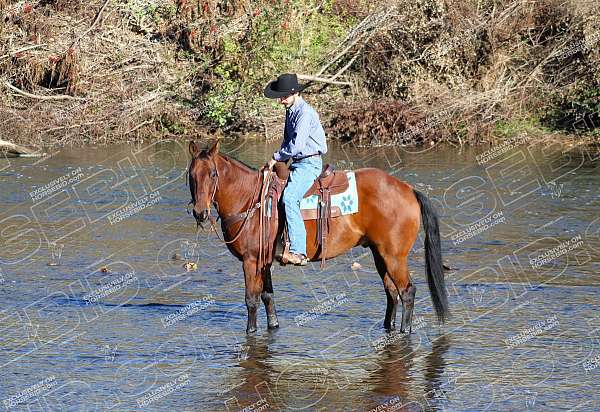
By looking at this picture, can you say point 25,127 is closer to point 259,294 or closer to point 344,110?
point 344,110

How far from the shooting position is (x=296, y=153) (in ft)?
32.1

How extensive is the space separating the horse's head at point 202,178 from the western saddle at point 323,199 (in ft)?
2.40

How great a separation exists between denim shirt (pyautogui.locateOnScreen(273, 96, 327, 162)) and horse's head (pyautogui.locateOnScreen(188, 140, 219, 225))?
→ 0.65 metres

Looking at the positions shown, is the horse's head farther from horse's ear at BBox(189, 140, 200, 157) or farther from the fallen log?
the fallen log

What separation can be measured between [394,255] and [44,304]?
3.83 m

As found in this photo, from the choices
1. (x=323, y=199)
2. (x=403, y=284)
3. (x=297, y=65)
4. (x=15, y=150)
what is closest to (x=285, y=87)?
(x=323, y=199)

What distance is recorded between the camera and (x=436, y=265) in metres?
9.98

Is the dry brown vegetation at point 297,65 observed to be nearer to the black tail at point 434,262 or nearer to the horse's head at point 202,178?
the black tail at point 434,262

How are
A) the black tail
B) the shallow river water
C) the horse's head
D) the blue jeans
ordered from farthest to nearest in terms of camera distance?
the black tail < the blue jeans < the horse's head < the shallow river water

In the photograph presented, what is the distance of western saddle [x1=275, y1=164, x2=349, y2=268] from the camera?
32.4ft

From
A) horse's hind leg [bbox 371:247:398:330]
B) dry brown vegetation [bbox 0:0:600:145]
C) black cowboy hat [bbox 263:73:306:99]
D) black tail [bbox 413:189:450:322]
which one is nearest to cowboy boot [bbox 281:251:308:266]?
horse's hind leg [bbox 371:247:398:330]

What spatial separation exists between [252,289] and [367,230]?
50.0 inches

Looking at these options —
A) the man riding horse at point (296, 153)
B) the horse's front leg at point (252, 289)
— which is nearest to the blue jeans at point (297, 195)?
the man riding horse at point (296, 153)

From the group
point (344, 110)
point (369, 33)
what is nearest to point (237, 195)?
point (344, 110)
